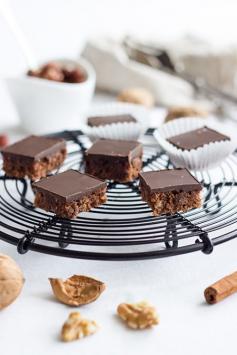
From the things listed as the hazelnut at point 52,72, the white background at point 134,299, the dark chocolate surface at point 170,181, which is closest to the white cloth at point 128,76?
the hazelnut at point 52,72

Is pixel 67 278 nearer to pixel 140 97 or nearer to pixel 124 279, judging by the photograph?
pixel 124 279

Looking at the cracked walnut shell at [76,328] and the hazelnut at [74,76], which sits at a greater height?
the hazelnut at [74,76]

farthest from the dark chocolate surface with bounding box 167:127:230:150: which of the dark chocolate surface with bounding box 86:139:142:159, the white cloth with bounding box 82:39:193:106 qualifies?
the white cloth with bounding box 82:39:193:106

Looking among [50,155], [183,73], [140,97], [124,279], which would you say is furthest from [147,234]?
[183,73]

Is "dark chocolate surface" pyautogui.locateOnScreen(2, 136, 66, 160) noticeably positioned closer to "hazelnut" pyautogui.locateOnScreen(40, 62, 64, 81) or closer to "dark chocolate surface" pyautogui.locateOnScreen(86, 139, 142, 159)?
"dark chocolate surface" pyautogui.locateOnScreen(86, 139, 142, 159)

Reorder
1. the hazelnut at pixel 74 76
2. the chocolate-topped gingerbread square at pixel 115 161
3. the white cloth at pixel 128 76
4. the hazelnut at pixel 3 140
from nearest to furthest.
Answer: the chocolate-topped gingerbread square at pixel 115 161
the hazelnut at pixel 3 140
the hazelnut at pixel 74 76
the white cloth at pixel 128 76

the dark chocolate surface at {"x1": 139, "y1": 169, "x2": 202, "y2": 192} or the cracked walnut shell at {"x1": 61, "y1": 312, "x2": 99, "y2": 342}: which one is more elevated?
the dark chocolate surface at {"x1": 139, "y1": 169, "x2": 202, "y2": 192}

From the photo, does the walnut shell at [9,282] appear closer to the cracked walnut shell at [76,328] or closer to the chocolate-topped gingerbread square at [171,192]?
the cracked walnut shell at [76,328]
